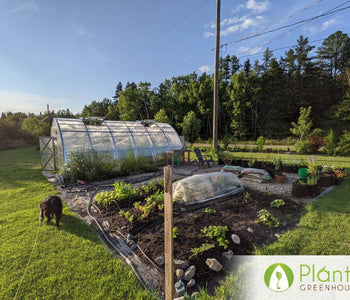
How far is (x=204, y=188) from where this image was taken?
4.48 m

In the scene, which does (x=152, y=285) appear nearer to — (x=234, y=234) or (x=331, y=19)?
(x=234, y=234)

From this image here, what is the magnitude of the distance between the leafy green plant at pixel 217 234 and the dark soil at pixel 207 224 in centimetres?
6

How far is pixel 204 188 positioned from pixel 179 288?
2571mm

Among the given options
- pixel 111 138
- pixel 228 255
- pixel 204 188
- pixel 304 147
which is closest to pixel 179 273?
pixel 228 255

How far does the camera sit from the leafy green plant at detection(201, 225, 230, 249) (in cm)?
275

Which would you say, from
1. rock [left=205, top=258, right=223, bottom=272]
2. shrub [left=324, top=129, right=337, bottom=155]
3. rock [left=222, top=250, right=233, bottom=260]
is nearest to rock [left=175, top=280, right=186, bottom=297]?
rock [left=205, top=258, right=223, bottom=272]

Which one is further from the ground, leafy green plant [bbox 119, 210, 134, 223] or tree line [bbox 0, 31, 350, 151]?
tree line [bbox 0, 31, 350, 151]

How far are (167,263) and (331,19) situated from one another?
9.35 m

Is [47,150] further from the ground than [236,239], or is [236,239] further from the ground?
[47,150]

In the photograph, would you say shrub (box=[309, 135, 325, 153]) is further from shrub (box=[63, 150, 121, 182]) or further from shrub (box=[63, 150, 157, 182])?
shrub (box=[63, 150, 121, 182])

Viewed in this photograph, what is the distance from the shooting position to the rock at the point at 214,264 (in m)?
2.31

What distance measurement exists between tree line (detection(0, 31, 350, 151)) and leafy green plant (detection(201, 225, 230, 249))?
876 inches

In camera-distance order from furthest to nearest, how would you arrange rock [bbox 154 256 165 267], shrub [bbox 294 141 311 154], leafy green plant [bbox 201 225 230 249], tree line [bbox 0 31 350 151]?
tree line [bbox 0 31 350 151]
shrub [bbox 294 141 311 154]
leafy green plant [bbox 201 225 230 249]
rock [bbox 154 256 165 267]

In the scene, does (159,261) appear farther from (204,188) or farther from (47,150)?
(47,150)
